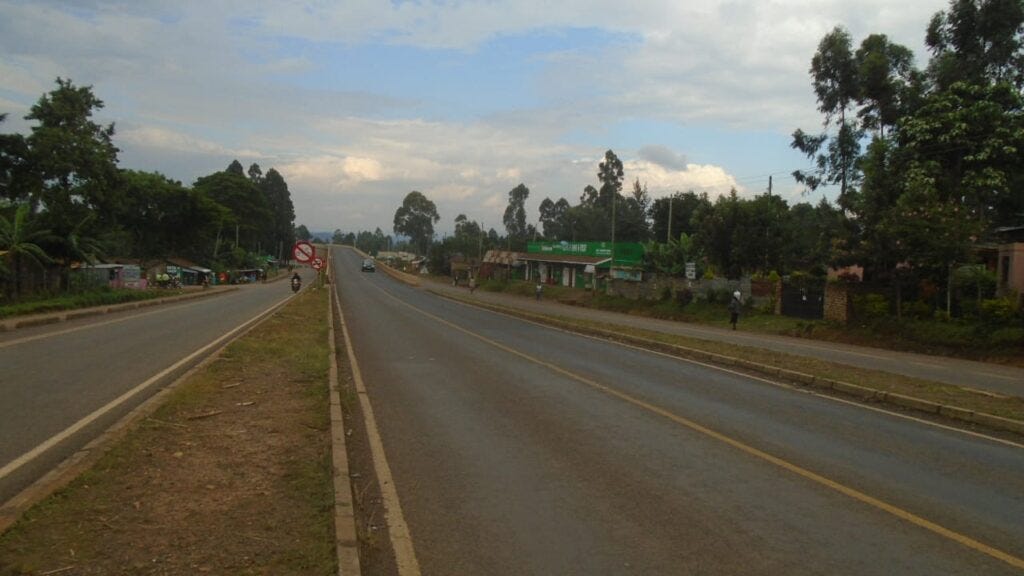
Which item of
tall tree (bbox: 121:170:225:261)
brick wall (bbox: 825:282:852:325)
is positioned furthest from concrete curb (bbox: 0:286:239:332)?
tall tree (bbox: 121:170:225:261)

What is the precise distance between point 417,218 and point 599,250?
11816cm

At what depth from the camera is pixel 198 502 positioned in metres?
5.27

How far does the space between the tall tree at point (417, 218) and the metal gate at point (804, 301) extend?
148879mm

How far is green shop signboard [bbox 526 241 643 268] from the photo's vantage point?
63938 millimetres

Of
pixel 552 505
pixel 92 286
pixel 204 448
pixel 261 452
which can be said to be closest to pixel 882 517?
pixel 552 505

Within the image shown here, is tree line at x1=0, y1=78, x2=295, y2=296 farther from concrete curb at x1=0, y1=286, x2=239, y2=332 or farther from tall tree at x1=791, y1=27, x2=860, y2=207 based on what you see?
tall tree at x1=791, y1=27, x2=860, y2=207

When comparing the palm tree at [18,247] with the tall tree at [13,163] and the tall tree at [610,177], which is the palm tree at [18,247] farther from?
the tall tree at [610,177]

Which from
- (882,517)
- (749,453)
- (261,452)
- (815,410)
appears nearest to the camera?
(882,517)

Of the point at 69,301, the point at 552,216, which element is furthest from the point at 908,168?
the point at 552,216

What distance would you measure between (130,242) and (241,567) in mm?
73676

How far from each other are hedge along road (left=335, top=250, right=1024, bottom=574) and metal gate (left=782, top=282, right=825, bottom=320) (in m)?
21.7

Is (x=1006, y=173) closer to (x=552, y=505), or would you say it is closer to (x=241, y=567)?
(x=552, y=505)

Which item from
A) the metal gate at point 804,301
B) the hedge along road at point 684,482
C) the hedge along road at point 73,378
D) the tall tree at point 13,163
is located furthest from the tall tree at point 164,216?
the hedge along road at point 684,482

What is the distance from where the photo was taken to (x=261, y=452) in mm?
6832
